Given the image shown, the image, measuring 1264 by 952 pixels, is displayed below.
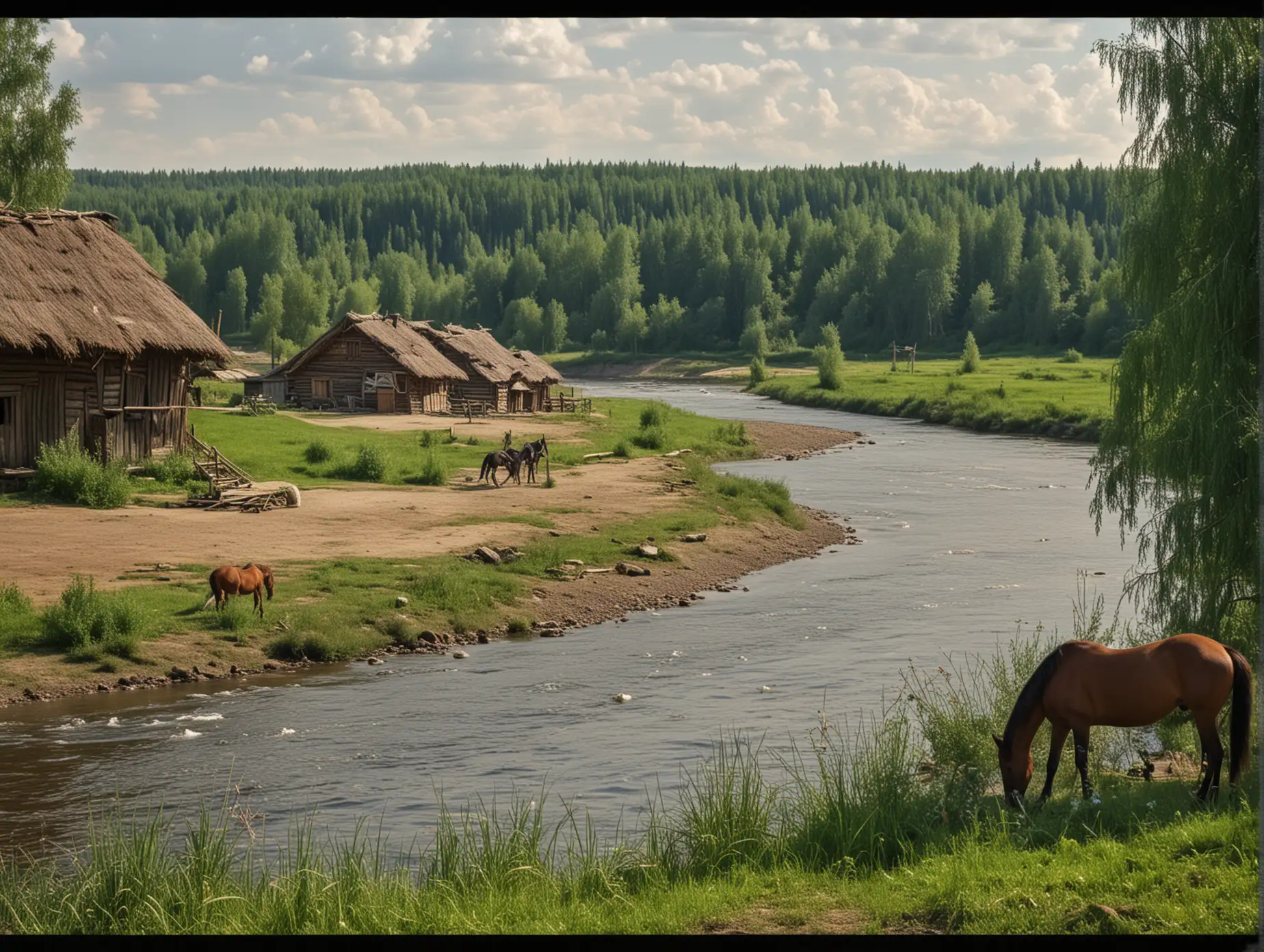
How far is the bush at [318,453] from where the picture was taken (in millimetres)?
39088

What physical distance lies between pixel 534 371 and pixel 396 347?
11423 millimetres

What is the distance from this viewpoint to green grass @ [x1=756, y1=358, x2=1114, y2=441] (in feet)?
219

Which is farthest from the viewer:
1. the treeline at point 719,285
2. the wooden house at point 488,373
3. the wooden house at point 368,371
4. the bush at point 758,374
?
the treeline at point 719,285

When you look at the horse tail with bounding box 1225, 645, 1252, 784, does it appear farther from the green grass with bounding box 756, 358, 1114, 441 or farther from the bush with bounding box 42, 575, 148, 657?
the green grass with bounding box 756, 358, 1114, 441

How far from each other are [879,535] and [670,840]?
1016 inches

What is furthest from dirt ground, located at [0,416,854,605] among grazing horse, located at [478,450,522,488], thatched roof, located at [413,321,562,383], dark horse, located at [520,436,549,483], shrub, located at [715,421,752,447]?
thatched roof, located at [413,321,562,383]

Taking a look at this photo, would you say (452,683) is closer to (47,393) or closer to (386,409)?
(47,393)

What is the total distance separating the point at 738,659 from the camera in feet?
70.4

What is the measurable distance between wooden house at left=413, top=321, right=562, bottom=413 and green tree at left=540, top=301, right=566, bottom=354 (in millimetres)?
72906

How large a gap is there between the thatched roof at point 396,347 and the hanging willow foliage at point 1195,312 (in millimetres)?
49430

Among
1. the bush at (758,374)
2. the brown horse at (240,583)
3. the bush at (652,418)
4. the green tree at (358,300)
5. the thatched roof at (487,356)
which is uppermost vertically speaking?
the green tree at (358,300)

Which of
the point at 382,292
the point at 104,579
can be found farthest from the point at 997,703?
the point at 382,292

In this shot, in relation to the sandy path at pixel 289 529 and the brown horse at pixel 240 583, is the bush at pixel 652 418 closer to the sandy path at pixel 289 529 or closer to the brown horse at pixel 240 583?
the sandy path at pixel 289 529

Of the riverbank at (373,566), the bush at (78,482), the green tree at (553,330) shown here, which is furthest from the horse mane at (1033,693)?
the green tree at (553,330)
